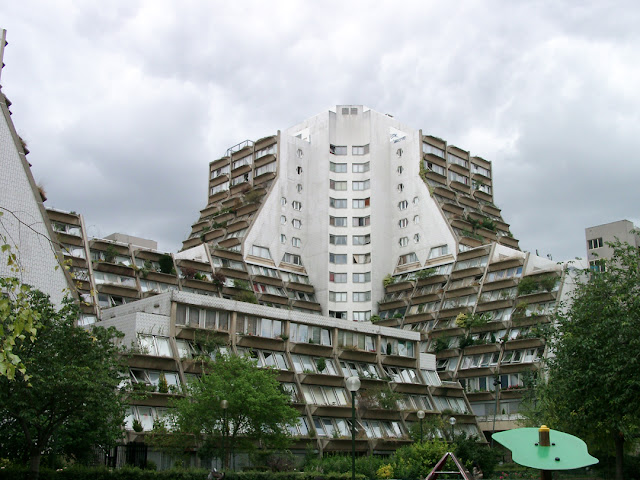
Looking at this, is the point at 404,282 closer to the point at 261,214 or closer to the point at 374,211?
the point at 374,211

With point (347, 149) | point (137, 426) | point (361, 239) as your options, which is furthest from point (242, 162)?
point (137, 426)

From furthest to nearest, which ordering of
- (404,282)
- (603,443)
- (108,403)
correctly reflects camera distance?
(404,282)
(603,443)
(108,403)

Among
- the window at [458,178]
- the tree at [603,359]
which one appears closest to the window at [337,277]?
the window at [458,178]

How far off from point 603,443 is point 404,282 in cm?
5569

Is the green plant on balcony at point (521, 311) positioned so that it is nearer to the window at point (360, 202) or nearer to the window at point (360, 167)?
the window at point (360, 202)

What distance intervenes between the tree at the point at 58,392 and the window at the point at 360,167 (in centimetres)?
7435

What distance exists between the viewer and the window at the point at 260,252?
98681 mm

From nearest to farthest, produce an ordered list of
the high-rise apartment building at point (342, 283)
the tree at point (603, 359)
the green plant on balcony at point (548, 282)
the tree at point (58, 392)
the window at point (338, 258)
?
the tree at point (58, 392) < the tree at point (603, 359) < the high-rise apartment building at point (342, 283) < the green plant on balcony at point (548, 282) < the window at point (338, 258)

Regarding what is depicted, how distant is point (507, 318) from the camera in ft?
281

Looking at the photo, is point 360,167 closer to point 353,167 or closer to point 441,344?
point 353,167

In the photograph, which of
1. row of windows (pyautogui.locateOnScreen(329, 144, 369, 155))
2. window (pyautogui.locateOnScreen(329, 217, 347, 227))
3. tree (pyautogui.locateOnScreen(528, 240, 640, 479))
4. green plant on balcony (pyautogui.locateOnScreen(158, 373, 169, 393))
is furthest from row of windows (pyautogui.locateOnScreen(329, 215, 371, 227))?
Result: tree (pyautogui.locateOnScreen(528, 240, 640, 479))

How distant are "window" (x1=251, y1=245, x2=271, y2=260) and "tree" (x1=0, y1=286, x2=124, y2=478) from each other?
59.6 meters

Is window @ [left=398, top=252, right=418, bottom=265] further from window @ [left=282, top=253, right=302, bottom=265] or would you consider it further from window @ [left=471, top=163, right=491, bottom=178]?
window @ [left=471, top=163, right=491, bottom=178]

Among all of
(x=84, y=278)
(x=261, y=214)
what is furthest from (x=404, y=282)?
(x=84, y=278)
